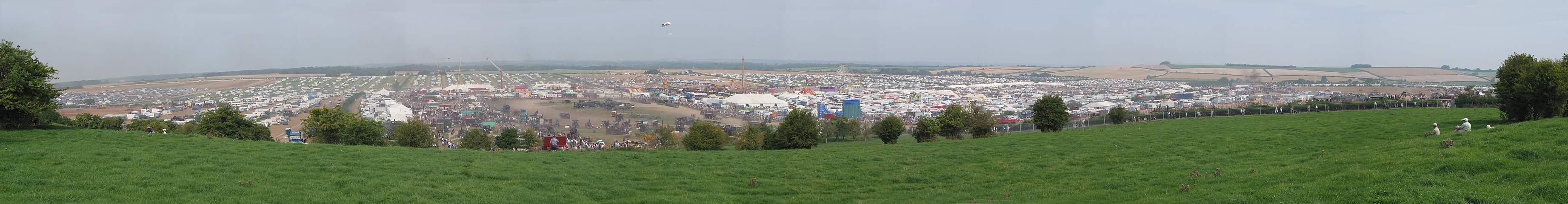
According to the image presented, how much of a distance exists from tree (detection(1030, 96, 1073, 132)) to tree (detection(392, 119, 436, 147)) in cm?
1987

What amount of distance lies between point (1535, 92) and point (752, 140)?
64.0ft

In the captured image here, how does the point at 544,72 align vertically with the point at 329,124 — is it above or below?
above

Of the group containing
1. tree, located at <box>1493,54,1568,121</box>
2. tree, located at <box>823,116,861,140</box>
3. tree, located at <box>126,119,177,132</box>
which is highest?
tree, located at <box>1493,54,1568,121</box>

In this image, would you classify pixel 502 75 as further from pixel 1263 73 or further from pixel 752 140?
pixel 1263 73

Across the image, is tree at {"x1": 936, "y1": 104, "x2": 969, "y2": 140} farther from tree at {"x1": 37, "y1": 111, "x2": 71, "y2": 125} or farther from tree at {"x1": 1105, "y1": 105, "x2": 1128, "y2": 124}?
tree at {"x1": 37, "y1": 111, "x2": 71, "y2": 125}

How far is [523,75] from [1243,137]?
8650cm

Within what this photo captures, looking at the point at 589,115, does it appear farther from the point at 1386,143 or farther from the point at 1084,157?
the point at 1386,143

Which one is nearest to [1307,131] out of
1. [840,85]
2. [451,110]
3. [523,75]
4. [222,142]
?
[222,142]

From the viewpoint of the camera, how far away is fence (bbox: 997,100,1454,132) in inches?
1385

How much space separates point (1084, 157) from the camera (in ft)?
48.7

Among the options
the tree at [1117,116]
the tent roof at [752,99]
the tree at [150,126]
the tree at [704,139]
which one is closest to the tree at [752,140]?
the tree at [704,139]

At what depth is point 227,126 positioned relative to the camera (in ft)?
80.8

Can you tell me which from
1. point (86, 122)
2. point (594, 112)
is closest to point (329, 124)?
point (86, 122)

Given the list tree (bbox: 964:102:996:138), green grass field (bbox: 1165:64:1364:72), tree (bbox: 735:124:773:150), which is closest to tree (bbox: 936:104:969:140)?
tree (bbox: 964:102:996:138)
